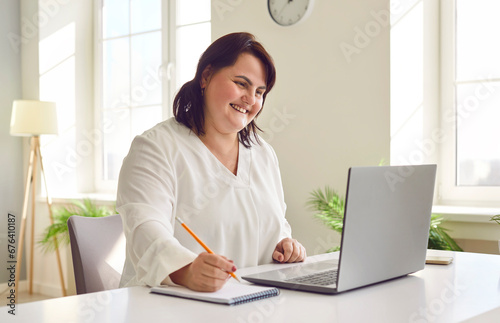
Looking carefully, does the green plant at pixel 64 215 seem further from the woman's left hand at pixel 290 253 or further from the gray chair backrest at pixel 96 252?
the woman's left hand at pixel 290 253

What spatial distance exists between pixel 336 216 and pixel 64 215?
7.70ft

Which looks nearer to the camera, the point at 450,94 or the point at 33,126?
the point at 450,94

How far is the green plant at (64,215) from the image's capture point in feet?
14.5

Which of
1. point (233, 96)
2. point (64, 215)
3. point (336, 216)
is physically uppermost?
point (233, 96)

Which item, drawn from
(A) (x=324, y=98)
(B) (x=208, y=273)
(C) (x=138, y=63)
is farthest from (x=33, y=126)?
(B) (x=208, y=273)

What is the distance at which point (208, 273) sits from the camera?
123cm

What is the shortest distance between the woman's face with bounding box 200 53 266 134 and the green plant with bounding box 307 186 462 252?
994 mm

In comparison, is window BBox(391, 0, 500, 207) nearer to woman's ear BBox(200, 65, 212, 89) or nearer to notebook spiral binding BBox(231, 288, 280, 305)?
woman's ear BBox(200, 65, 212, 89)

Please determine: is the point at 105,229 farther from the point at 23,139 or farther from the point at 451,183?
the point at 23,139

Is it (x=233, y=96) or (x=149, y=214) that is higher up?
(x=233, y=96)

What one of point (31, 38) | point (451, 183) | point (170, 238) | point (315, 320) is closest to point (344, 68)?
point (451, 183)

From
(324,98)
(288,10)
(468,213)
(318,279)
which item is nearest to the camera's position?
(318,279)

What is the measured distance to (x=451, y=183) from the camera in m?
3.27

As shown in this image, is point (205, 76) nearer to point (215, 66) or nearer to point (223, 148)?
point (215, 66)
